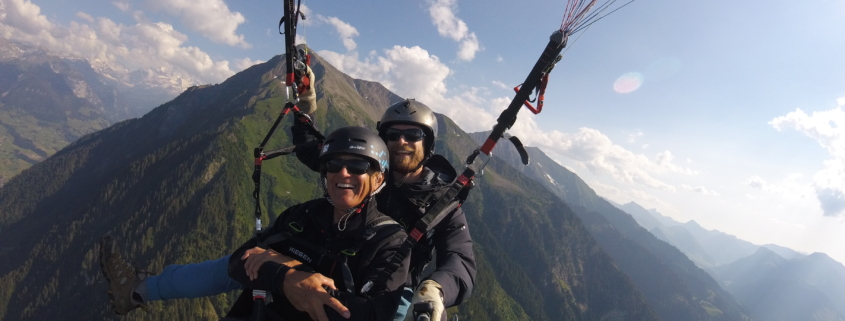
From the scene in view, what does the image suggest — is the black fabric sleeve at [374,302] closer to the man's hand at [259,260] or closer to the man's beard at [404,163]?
the man's hand at [259,260]

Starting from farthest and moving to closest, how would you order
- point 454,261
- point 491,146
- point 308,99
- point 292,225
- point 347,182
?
point 308,99 < point 491,146 < point 454,261 < point 347,182 < point 292,225

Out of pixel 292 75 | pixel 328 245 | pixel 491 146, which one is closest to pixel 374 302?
pixel 328 245

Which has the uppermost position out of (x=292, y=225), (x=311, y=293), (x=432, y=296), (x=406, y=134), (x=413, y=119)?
(x=413, y=119)

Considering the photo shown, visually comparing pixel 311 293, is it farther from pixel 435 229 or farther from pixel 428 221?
pixel 435 229

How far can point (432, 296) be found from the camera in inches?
160

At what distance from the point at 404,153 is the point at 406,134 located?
1.50 ft

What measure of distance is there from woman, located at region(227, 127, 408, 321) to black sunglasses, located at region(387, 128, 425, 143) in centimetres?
208

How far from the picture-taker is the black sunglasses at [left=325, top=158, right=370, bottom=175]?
5098mm

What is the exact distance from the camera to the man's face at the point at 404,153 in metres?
7.21

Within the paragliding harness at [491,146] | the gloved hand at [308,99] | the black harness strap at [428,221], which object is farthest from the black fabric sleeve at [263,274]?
the gloved hand at [308,99]

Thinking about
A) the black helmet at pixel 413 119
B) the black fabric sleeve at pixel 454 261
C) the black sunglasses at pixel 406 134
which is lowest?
the black fabric sleeve at pixel 454 261

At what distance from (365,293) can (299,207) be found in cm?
166

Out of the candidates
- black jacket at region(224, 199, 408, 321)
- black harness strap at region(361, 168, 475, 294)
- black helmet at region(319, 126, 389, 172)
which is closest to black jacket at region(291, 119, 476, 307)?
black harness strap at region(361, 168, 475, 294)

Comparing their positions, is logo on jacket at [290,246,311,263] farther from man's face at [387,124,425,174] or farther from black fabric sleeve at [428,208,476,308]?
man's face at [387,124,425,174]
